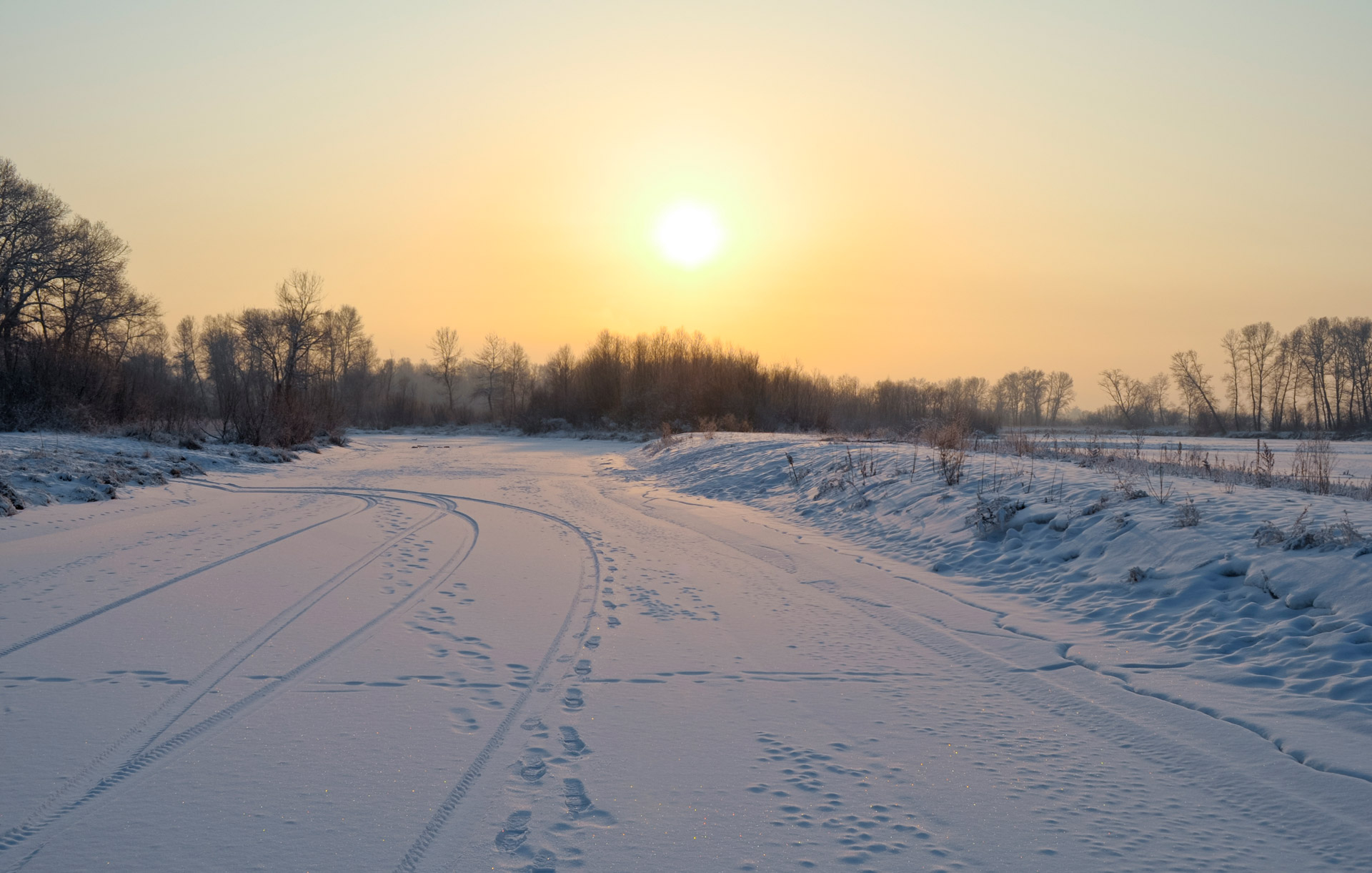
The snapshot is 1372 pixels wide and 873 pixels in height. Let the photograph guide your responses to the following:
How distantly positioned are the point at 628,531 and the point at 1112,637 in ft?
21.9

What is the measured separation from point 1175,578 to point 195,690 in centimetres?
758

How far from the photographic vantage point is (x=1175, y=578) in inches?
253

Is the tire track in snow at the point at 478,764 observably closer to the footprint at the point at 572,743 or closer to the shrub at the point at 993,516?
the footprint at the point at 572,743

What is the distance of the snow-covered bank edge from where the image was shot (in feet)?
37.7

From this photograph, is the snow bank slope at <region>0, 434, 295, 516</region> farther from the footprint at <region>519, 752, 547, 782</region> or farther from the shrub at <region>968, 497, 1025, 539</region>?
the shrub at <region>968, 497, 1025, 539</region>

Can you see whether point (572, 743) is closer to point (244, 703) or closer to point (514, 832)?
point (514, 832)

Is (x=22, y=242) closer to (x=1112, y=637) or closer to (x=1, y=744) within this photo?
(x=1, y=744)

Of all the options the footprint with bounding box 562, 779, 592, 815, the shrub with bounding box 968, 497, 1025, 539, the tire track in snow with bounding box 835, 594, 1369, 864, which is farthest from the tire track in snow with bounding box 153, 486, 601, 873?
the shrub with bounding box 968, 497, 1025, 539

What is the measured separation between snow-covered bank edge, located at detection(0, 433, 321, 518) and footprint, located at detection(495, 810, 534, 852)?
11352 mm

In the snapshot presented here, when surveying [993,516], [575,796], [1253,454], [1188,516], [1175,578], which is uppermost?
[1253,454]

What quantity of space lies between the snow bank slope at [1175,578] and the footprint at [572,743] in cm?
350

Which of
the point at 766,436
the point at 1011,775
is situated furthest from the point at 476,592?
the point at 766,436

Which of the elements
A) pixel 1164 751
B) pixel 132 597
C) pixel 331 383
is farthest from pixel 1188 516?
pixel 331 383

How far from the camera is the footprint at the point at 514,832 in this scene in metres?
2.75
